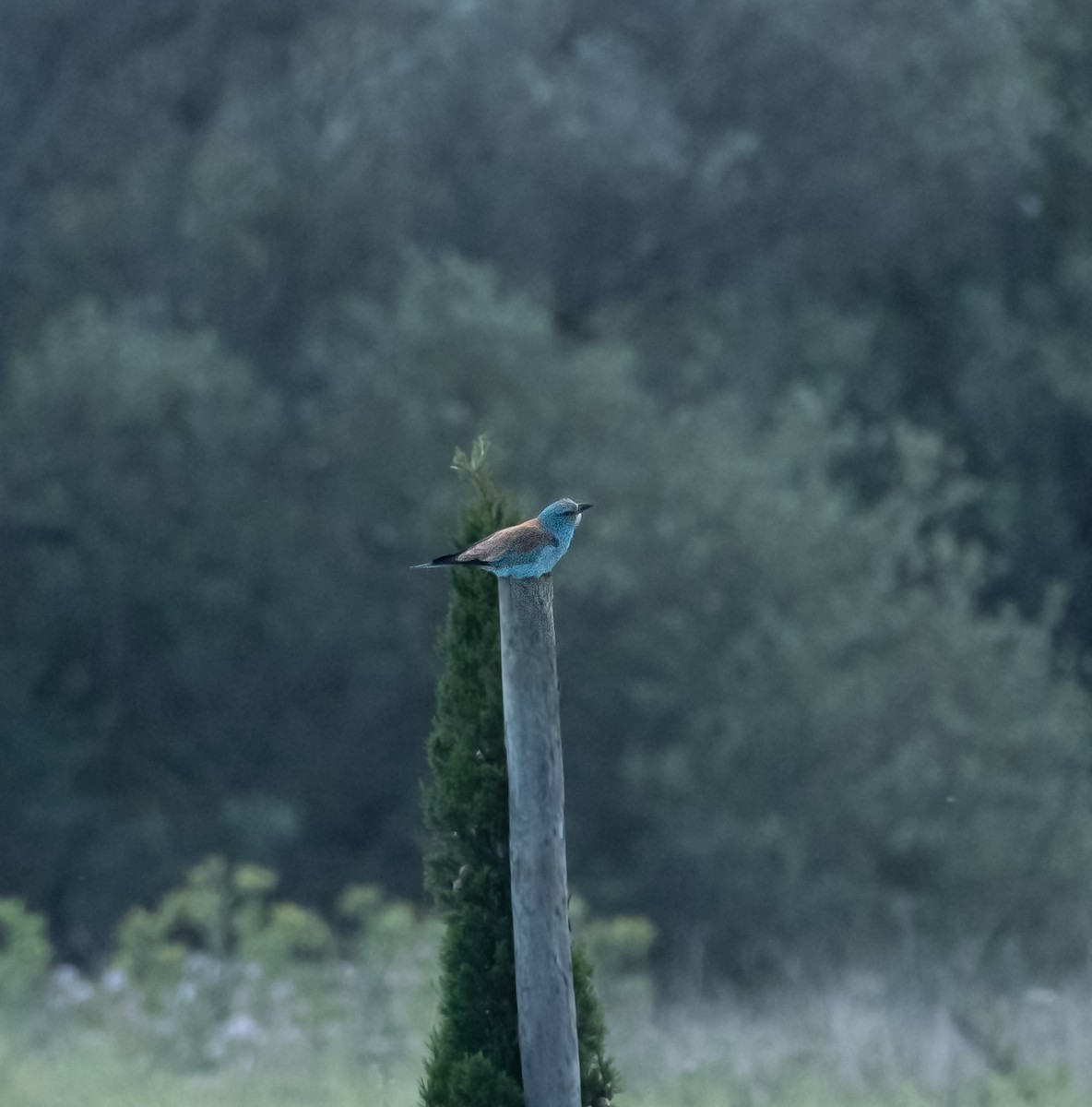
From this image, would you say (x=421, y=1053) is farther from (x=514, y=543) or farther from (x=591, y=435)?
(x=591, y=435)

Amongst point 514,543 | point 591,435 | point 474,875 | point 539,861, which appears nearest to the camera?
point 514,543

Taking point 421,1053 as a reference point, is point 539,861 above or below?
below

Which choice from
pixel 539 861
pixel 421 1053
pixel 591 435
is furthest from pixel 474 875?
pixel 591 435

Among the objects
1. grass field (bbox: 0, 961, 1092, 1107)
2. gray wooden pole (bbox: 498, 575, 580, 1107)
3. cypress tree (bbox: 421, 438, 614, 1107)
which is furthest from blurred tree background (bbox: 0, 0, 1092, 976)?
gray wooden pole (bbox: 498, 575, 580, 1107)

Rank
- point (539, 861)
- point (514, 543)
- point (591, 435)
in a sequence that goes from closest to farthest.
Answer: point (514, 543), point (539, 861), point (591, 435)

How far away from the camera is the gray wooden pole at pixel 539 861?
436 cm

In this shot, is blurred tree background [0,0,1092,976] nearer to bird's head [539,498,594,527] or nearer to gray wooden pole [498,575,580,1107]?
gray wooden pole [498,575,580,1107]

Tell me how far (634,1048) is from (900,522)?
7.43 metres

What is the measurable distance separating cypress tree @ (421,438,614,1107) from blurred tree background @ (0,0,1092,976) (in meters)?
8.98

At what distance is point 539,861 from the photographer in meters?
4.39

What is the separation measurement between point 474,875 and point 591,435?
999 centimetres

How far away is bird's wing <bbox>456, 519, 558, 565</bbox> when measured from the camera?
4238mm

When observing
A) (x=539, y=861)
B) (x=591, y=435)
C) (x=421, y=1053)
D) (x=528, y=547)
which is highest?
(x=591, y=435)

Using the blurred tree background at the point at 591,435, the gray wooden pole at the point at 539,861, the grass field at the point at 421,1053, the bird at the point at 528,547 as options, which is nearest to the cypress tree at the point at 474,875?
the gray wooden pole at the point at 539,861
